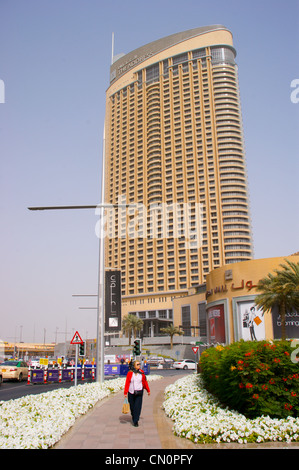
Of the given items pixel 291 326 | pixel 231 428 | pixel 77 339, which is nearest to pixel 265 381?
pixel 231 428

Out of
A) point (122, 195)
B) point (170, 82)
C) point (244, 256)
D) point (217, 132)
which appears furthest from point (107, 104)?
point (244, 256)

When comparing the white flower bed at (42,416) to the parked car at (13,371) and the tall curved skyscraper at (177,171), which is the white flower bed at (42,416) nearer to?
the parked car at (13,371)

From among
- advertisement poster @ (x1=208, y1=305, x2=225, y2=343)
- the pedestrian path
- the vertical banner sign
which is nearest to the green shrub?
the pedestrian path

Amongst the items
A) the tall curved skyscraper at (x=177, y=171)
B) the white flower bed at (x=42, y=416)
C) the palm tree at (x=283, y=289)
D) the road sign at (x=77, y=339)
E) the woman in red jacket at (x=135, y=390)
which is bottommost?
the white flower bed at (x=42, y=416)

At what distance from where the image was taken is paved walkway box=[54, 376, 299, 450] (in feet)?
26.4

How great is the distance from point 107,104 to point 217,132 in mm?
60731

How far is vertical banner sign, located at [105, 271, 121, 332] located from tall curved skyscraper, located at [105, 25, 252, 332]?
97716 millimetres

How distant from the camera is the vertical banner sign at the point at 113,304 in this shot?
2438 centimetres

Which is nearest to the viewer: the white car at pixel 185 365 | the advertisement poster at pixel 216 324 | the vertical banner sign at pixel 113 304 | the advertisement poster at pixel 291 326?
the vertical banner sign at pixel 113 304

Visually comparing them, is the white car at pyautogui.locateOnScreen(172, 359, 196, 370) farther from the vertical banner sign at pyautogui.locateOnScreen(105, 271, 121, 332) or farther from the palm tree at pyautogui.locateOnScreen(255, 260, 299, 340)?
→ the vertical banner sign at pyautogui.locateOnScreen(105, 271, 121, 332)

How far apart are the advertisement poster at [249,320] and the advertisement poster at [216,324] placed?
409 centimetres

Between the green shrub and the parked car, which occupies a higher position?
the green shrub

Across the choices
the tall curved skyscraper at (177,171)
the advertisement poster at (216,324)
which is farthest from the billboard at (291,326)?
the tall curved skyscraper at (177,171)

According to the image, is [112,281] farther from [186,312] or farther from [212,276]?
[186,312]
